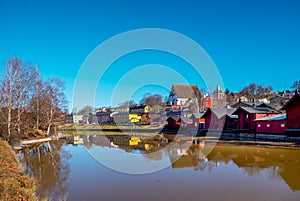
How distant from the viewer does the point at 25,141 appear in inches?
882

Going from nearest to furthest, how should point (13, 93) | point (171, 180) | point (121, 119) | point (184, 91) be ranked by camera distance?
point (171, 180) < point (13, 93) < point (121, 119) < point (184, 91)

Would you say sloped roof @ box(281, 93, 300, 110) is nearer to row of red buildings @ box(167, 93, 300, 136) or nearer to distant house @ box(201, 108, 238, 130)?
row of red buildings @ box(167, 93, 300, 136)

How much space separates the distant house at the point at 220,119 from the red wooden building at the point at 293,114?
917 centimetres

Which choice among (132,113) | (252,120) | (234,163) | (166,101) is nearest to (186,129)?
(252,120)

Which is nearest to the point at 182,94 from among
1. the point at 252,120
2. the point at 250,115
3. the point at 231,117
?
the point at 231,117

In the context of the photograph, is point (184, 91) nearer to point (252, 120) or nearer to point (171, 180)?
point (252, 120)

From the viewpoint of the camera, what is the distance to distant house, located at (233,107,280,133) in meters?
27.0

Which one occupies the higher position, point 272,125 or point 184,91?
point 184,91

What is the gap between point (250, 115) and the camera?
90.2ft

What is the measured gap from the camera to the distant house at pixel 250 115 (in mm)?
26952

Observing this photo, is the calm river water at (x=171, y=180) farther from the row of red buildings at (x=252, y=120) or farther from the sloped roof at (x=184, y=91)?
the sloped roof at (x=184, y=91)

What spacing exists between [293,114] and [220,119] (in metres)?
11.3

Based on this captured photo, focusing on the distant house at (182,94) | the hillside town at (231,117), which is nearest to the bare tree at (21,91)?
the hillside town at (231,117)

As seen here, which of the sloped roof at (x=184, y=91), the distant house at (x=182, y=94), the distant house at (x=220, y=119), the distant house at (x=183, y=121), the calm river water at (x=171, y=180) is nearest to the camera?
the calm river water at (x=171, y=180)
